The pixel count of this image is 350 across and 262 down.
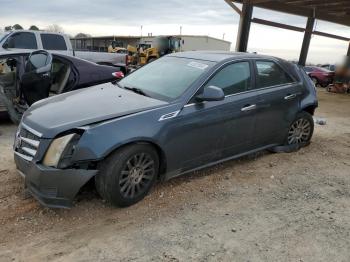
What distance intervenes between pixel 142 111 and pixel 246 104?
1541 mm

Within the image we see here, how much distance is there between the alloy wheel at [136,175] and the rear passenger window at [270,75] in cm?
210

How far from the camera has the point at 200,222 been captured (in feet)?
12.0

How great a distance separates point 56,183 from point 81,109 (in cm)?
85

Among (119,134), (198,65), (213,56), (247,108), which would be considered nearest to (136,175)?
(119,134)

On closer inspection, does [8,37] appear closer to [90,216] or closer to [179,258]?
[90,216]

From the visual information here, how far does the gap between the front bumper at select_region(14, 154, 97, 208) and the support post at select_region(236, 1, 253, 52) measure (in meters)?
12.8

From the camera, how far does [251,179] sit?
4805 millimetres

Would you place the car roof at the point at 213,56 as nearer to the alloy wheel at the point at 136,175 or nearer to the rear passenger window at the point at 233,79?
the rear passenger window at the point at 233,79

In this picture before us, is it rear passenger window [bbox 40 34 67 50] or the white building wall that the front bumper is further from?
the white building wall

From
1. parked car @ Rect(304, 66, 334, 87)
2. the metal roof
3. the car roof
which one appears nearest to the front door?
the car roof

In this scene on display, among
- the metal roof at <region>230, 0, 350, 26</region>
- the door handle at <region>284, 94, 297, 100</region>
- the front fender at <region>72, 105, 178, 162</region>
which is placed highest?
the metal roof at <region>230, 0, 350, 26</region>

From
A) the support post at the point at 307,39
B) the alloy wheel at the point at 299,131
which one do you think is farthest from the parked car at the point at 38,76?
the support post at the point at 307,39

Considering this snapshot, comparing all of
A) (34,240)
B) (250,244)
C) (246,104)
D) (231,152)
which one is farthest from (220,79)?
(34,240)

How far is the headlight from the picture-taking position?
11.1 feet
